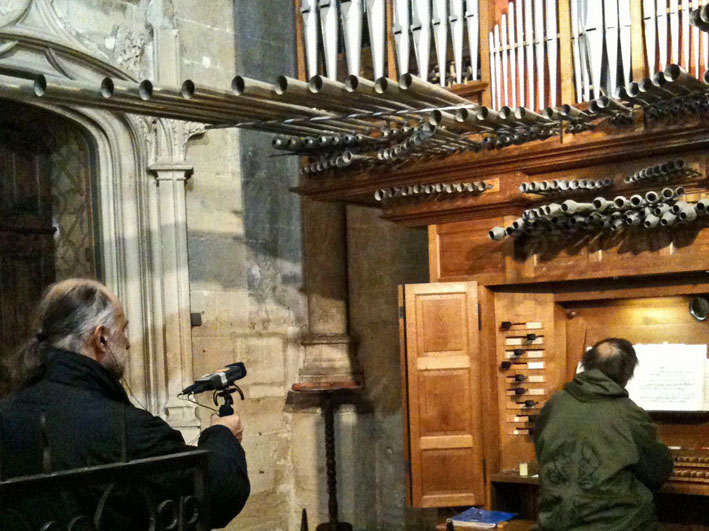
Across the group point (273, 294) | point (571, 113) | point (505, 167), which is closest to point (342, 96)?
point (571, 113)

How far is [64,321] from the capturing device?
2.75 metres

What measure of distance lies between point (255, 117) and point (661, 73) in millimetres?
2230

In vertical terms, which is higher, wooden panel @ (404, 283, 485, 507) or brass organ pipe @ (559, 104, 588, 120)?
brass organ pipe @ (559, 104, 588, 120)

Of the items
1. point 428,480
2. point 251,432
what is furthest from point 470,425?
point 251,432

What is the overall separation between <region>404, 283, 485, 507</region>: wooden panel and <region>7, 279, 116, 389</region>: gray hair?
153 inches

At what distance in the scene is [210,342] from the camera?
7.81 m

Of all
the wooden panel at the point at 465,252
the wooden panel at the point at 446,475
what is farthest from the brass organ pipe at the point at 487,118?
the wooden panel at the point at 446,475

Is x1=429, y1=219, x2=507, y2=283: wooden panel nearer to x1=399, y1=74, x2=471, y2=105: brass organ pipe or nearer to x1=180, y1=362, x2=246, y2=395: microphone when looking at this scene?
x1=399, y1=74, x2=471, y2=105: brass organ pipe

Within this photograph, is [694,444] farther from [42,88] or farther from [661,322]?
[42,88]

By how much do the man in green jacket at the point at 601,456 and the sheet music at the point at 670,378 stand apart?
47.2 inches

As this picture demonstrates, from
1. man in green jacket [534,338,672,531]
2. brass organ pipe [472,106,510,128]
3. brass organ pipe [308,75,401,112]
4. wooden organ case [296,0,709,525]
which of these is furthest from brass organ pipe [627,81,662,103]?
man in green jacket [534,338,672,531]

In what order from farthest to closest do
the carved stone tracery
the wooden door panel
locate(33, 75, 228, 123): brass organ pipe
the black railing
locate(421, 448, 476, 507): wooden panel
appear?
1. the carved stone tracery
2. the wooden door panel
3. locate(421, 448, 476, 507): wooden panel
4. locate(33, 75, 228, 123): brass organ pipe
5. the black railing

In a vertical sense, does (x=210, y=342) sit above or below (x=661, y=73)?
below

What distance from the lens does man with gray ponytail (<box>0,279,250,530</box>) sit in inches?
101
